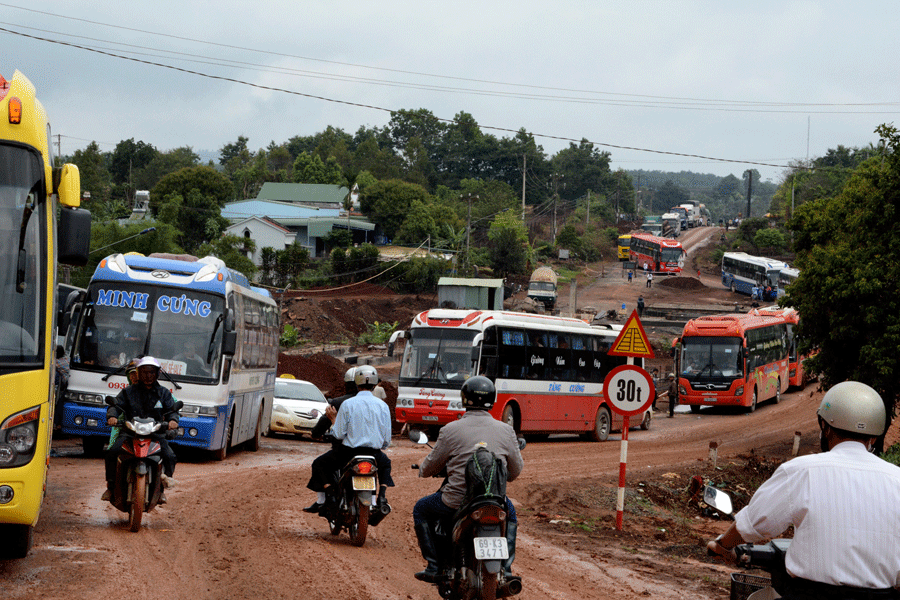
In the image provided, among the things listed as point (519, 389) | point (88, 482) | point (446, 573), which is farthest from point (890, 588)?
point (519, 389)

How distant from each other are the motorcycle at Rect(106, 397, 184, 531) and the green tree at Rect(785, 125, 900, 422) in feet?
50.6

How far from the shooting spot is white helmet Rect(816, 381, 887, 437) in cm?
401

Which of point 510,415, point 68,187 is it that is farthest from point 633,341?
point 510,415

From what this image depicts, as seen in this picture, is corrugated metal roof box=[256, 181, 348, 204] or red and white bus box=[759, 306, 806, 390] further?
corrugated metal roof box=[256, 181, 348, 204]

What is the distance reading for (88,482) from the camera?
41.3 ft

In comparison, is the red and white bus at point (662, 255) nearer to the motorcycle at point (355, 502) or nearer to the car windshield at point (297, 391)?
the car windshield at point (297, 391)

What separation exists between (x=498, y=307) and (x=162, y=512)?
4460cm

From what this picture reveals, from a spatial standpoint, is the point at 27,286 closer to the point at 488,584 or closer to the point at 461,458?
the point at 461,458

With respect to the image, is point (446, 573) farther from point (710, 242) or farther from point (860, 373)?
point (710, 242)

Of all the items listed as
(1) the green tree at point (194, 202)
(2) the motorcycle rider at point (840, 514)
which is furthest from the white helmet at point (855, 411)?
(1) the green tree at point (194, 202)

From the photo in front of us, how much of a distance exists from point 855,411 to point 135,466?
278 inches

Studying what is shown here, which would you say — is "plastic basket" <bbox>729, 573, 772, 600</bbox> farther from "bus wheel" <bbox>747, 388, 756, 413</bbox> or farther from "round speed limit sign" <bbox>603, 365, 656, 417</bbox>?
"bus wheel" <bbox>747, 388, 756, 413</bbox>

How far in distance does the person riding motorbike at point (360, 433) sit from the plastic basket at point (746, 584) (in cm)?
533

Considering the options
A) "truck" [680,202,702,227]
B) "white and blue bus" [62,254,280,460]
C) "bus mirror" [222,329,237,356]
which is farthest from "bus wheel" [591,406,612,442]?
"truck" [680,202,702,227]
